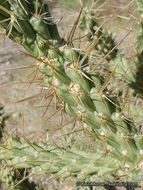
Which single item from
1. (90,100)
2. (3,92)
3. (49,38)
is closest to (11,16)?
(49,38)

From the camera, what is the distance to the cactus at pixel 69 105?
1.12 m

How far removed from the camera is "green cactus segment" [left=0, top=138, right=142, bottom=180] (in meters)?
1.60

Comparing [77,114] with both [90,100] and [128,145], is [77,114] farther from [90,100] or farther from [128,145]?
[128,145]

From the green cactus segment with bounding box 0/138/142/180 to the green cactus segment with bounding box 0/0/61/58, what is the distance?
0.74 m

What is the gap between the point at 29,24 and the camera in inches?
44.0

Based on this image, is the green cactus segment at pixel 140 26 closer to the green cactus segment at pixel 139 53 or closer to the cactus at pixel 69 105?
the green cactus segment at pixel 139 53

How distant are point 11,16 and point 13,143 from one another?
0.97 metres

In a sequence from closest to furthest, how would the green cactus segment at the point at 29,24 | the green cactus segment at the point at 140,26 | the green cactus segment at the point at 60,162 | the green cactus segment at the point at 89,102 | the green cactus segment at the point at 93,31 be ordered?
the green cactus segment at the point at 29,24 < the green cactus segment at the point at 89,102 < the green cactus segment at the point at 60,162 < the green cactus segment at the point at 140,26 < the green cactus segment at the point at 93,31

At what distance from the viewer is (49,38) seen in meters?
1.18

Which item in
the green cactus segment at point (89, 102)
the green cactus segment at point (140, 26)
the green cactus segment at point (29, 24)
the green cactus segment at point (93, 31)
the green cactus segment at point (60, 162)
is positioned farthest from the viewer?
the green cactus segment at point (93, 31)

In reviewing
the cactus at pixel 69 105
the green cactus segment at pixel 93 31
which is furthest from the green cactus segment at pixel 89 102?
the green cactus segment at pixel 93 31

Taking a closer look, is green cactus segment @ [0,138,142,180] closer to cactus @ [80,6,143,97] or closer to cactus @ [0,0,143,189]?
cactus @ [0,0,143,189]

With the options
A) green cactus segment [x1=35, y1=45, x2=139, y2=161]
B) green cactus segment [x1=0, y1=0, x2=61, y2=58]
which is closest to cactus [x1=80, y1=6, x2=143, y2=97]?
green cactus segment [x1=35, y1=45, x2=139, y2=161]

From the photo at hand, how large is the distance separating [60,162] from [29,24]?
37.3 inches
